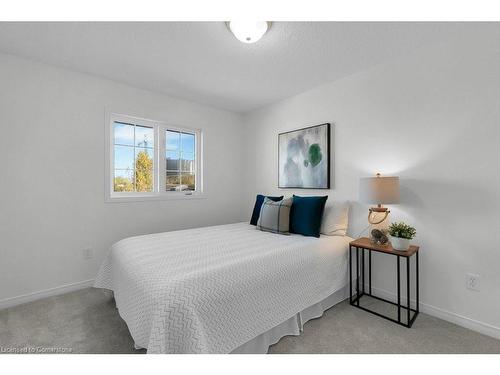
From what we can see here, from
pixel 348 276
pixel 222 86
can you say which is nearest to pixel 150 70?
pixel 222 86

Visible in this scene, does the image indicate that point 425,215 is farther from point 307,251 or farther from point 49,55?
point 49,55

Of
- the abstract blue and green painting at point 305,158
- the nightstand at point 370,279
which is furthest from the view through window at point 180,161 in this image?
the nightstand at point 370,279

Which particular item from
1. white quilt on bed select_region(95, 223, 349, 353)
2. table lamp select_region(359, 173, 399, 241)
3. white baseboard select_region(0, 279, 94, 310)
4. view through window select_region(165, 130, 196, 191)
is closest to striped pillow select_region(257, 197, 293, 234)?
white quilt on bed select_region(95, 223, 349, 353)

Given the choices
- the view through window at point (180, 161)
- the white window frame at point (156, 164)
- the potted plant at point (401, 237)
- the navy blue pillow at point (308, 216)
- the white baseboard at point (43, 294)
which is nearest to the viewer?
the potted plant at point (401, 237)

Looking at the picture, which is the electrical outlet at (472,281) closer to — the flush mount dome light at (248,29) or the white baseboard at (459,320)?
the white baseboard at (459,320)

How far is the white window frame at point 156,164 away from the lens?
2738 millimetres

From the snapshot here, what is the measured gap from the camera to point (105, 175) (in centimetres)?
271

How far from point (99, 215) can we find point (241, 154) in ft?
7.30

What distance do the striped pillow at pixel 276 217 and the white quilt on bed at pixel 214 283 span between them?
0.65 feet

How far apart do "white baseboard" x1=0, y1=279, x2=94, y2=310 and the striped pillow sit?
2047mm

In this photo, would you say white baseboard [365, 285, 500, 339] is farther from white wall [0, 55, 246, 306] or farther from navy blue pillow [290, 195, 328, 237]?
white wall [0, 55, 246, 306]

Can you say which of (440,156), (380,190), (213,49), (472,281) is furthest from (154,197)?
(472,281)

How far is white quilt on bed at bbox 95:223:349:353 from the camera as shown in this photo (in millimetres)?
1229

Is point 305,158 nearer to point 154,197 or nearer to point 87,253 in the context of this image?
point 154,197
